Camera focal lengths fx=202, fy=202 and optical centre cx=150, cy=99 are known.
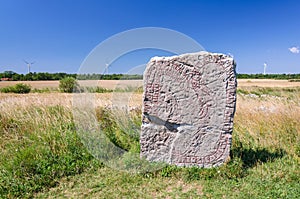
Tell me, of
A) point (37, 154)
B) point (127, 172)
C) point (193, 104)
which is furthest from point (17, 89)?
point (193, 104)

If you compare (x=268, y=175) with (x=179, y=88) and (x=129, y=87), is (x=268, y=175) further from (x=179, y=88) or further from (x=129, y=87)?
Answer: (x=129, y=87)

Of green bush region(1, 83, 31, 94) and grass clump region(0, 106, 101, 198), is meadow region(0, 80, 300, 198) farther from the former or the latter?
green bush region(1, 83, 31, 94)

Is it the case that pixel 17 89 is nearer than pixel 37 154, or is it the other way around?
pixel 37 154

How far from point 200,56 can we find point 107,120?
3578mm

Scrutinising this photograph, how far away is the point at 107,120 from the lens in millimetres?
6078

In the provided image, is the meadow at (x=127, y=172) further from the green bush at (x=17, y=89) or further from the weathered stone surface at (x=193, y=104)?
the green bush at (x=17, y=89)

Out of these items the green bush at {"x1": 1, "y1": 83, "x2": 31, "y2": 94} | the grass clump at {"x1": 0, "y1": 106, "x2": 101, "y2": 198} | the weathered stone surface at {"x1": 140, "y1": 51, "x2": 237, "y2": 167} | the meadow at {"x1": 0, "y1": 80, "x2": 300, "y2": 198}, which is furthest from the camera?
the green bush at {"x1": 1, "y1": 83, "x2": 31, "y2": 94}

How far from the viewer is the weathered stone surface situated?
3609mm

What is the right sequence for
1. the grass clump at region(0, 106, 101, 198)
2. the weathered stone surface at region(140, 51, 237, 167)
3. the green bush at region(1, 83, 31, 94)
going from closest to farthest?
1. the grass clump at region(0, 106, 101, 198)
2. the weathered stone surface at region(140, 51, 237, 167)
3. the green bush at region(1, 83, 31, 94)

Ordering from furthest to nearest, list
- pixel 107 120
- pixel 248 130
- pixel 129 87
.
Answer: pixel 129 87
pixel 107 120
pixel 248 130

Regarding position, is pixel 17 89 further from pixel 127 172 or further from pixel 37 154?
pixel 127 172

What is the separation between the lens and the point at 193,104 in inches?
146

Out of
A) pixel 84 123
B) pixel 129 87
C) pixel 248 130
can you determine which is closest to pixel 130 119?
pixel 84 123

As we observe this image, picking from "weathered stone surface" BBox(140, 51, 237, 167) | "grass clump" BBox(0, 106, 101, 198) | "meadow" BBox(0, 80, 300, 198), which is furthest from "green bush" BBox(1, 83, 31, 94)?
"weathered stone surface" BBox(140, 51, 237, 167)
